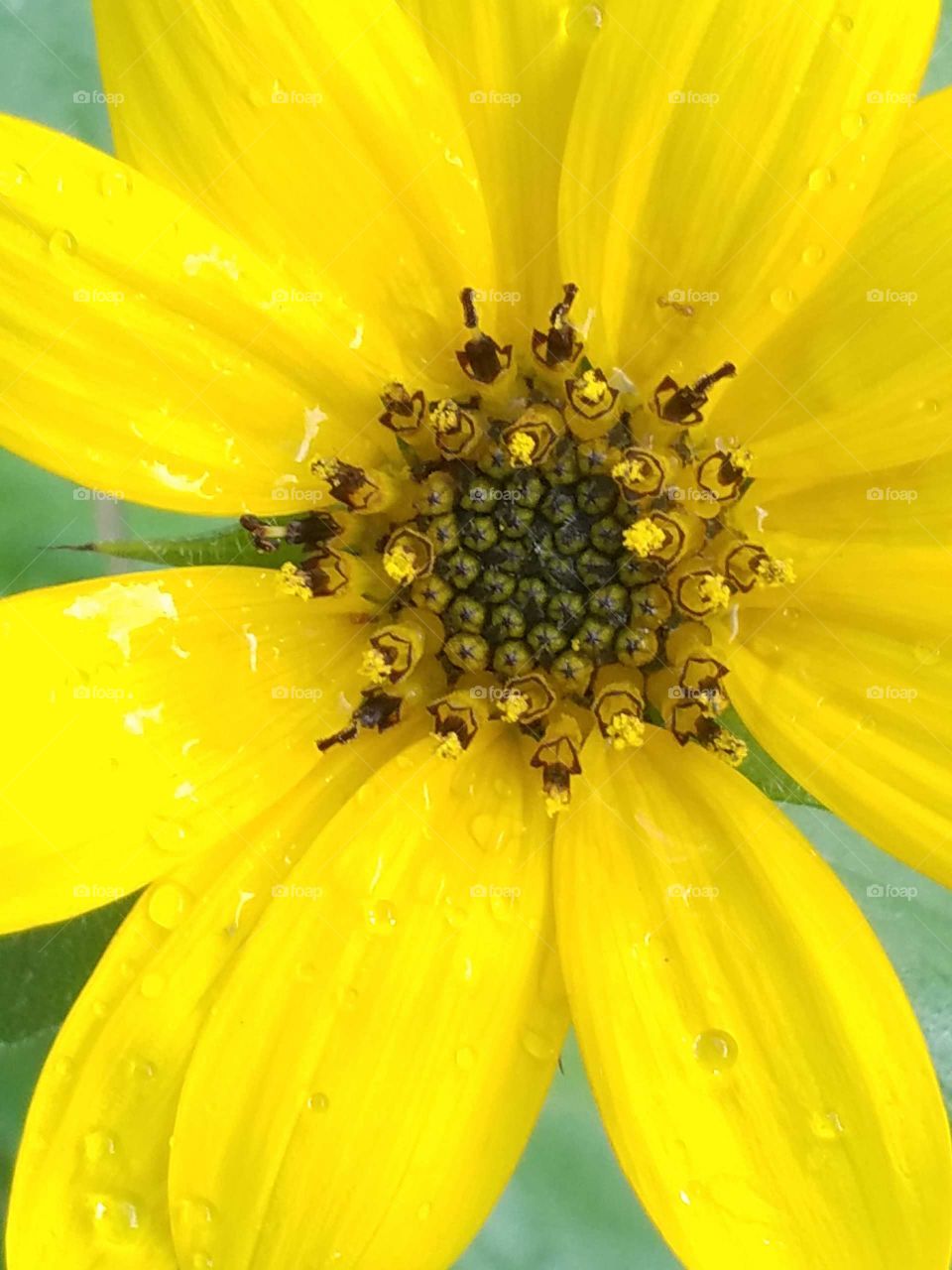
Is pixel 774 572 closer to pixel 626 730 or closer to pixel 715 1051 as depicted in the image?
pixel 626 730

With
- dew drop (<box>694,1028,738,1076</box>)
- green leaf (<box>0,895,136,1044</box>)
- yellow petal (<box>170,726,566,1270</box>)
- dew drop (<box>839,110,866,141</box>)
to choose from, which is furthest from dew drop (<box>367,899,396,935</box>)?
dew drop (<box>839,110,866,141</box>)

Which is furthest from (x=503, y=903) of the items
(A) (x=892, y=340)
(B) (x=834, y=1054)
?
(A) (x=892, y=340)

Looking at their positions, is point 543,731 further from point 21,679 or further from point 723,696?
point 21,679

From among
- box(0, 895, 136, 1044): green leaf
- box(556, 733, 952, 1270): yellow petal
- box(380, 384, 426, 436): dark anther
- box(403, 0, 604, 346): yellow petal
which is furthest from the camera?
box(0, 895, 136, 1044): green leaf

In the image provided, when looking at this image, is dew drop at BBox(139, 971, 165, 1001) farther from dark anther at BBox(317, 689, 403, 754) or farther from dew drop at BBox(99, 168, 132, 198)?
dew drop at BBox(99, 168, 132, 198)

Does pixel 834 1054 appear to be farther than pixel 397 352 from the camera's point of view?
No

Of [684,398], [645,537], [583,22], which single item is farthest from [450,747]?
[583,22]

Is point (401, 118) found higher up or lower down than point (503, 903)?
higher up
